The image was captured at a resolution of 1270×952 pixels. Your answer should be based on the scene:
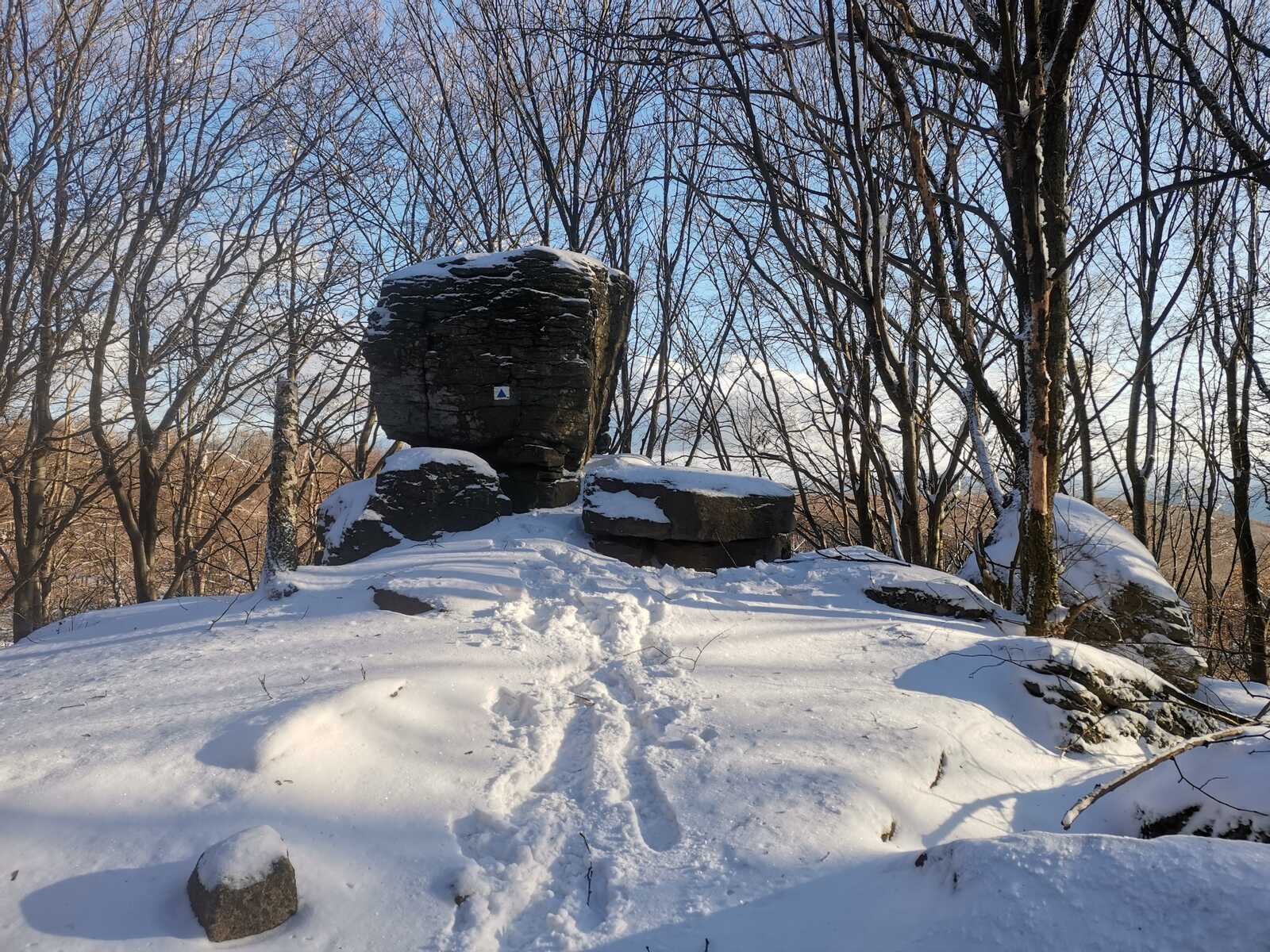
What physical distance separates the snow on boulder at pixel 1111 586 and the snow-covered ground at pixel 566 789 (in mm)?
2119

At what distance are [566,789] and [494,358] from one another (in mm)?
5224

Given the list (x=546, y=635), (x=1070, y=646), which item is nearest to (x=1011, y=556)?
(x=1070, y=646)

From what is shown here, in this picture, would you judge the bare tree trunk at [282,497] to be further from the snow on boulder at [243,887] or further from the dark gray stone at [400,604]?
the snow on boulder at [243,887]

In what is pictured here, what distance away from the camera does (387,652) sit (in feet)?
11.1

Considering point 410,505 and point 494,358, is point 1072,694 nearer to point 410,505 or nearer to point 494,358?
point 410,505

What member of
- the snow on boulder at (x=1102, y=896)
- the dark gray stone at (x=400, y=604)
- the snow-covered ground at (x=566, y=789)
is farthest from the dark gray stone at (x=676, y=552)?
the snow on boulder at (x=1102, y=896)

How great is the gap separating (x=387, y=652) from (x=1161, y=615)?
20.3 ft

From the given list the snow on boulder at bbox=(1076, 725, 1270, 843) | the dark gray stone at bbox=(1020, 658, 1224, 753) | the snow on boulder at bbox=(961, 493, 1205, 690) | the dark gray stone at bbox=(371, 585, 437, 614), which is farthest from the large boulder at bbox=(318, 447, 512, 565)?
the snow on boulder at bbox=(1076, 725, 1270, 843)

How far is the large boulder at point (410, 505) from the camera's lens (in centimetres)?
585

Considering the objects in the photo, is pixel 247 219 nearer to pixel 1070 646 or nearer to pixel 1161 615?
pixel 1070 646

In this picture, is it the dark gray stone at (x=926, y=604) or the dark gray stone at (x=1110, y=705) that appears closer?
the dark gray stone at (x=1110, y=705)

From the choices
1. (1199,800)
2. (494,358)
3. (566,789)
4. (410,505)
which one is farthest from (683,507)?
(1199,800)

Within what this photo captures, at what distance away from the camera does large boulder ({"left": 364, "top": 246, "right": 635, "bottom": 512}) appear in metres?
6.95

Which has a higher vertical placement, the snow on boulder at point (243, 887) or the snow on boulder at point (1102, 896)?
the snow on boulder at point (1102, 896)
